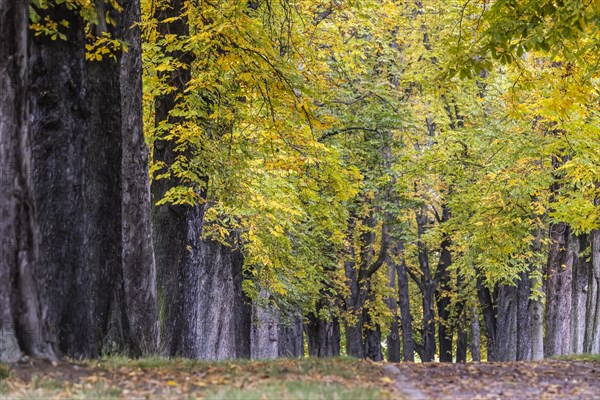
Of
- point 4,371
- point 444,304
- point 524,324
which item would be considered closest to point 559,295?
point 524,324

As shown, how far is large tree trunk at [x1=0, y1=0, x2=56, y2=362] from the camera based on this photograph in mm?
8922

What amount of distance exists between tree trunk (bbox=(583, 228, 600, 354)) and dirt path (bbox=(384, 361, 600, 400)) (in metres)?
9.71

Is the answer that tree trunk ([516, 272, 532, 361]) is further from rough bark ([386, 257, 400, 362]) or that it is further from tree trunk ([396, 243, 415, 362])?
rough bark ([386, 257, 400, 362])

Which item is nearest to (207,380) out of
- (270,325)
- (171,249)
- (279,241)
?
(171,249)

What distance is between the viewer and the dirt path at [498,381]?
9070 mm

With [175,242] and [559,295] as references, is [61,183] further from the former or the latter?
[559,295]

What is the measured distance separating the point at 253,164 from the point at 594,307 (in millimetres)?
9974

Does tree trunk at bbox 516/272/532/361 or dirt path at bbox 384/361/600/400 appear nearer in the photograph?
dirt path at bbox 384/361/600/400

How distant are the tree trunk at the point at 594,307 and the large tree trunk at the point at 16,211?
1631 centimetres

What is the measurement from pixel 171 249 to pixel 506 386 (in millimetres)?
8342

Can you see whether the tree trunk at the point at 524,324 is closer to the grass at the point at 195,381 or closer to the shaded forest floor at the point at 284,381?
the shaded forest floor at the point at 284,381

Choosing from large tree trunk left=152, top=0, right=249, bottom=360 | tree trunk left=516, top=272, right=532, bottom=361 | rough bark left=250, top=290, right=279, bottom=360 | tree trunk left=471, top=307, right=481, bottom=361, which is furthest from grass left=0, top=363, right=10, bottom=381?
tree trunk left=471, top=307, right=481, bottom=361

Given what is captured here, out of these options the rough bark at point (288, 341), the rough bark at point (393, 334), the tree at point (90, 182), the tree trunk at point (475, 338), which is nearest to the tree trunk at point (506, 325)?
the tree trunk at point (475, 338)

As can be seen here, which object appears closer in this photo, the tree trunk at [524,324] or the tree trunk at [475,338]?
the tree trunk at [524,324]
